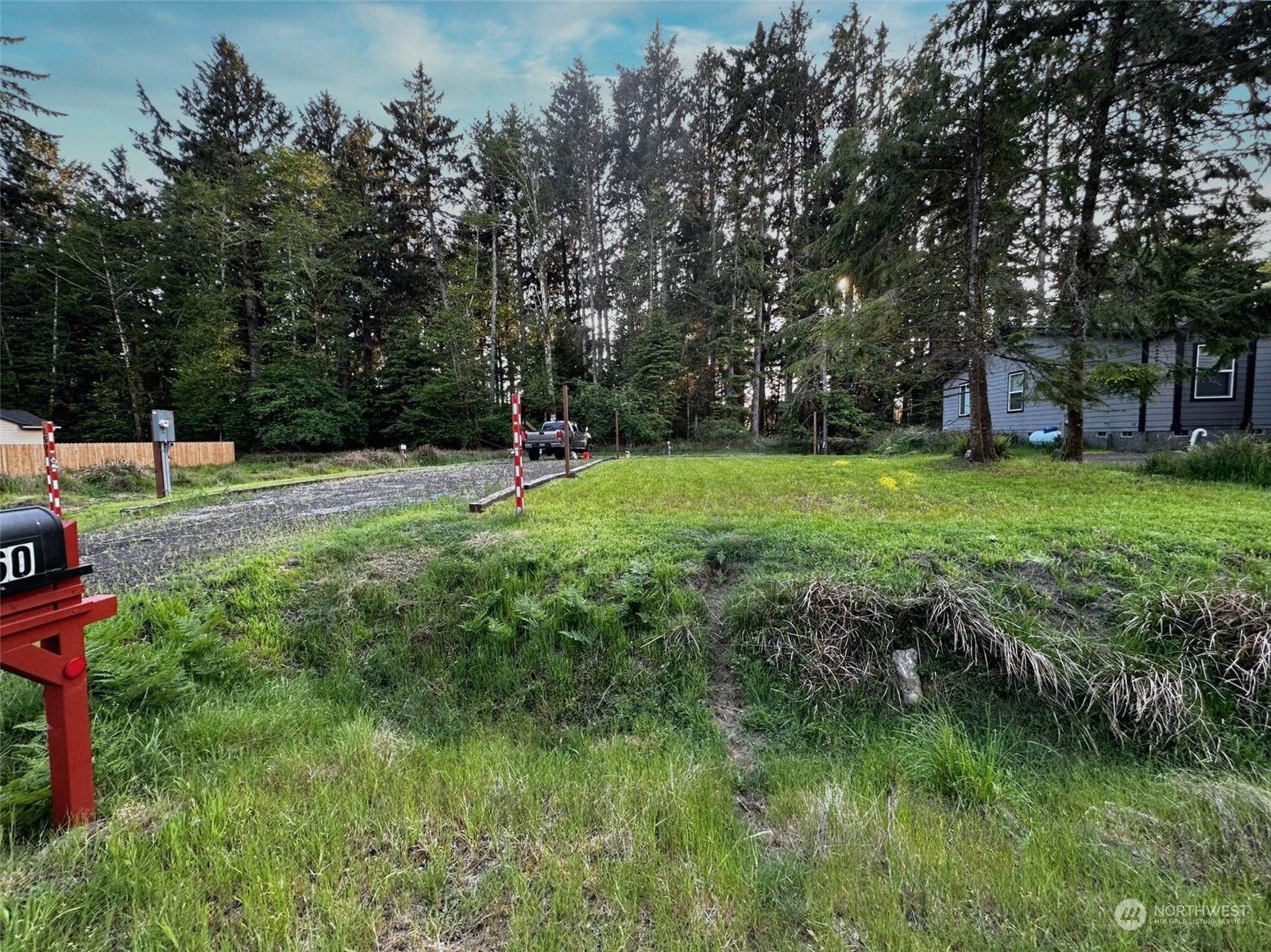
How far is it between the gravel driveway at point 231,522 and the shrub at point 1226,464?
9.50 meters

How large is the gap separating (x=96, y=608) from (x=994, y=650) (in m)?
4.02

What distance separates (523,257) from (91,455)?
19.6m

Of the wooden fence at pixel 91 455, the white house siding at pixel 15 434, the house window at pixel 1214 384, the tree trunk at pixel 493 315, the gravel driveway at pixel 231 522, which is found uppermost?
the tree trunk at pixel 493 315

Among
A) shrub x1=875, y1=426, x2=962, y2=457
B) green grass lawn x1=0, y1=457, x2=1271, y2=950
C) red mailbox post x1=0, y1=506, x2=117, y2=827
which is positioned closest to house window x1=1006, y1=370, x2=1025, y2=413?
shrub x1=875, y1=426, x2=962, y2=457

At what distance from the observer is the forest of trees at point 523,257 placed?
31.7 feet

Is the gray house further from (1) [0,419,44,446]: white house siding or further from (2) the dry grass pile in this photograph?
(1) [0,419,44,446]: white house siding

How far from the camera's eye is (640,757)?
238 cm

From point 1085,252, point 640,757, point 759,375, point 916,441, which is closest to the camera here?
point 640,757

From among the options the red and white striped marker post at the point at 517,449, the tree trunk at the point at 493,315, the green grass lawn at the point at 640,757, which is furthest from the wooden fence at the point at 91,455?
the green grass lawn at the point at 640,757

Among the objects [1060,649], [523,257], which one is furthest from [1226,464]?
[523,257]

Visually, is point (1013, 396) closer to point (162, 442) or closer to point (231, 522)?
point (231, 522)

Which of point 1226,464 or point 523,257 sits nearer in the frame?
point 1226,464

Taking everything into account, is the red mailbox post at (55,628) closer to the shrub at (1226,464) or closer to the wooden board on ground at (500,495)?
the wooden board on ground at (500,495)

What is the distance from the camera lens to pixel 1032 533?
150 inches
